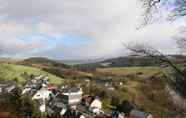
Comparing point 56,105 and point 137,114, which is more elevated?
point 56,105

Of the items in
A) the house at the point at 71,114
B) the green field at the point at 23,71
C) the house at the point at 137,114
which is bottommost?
the house at the point at 137,114

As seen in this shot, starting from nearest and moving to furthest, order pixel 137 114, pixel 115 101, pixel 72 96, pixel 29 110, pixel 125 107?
pixel 29 110, pixel 137 114, pixel 125 107, pixel 115 101, pixel 72 96

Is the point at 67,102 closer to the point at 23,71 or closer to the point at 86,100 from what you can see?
the point at 86,100

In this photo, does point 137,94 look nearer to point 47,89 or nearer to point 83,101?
point 83,101

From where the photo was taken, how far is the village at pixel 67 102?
5559 centimetres

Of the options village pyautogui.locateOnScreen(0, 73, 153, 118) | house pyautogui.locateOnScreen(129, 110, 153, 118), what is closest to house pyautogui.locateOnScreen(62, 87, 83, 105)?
village pyautogui.locateOnScreen(0, 73, 153, 118)

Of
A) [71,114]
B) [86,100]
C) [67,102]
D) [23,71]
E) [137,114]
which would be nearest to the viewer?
[71,114]

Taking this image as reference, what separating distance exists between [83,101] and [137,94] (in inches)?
422

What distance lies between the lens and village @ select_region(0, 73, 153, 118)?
55.6 m

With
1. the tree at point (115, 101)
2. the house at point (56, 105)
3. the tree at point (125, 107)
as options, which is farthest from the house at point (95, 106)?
the house at point (56, 105)

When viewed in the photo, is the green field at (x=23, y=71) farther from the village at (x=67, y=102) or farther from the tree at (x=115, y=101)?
the tree at (x=115, y=101)

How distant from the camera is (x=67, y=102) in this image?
69750mm

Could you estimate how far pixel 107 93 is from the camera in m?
71.3

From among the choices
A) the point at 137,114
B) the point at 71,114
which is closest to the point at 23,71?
the point at 71,114
